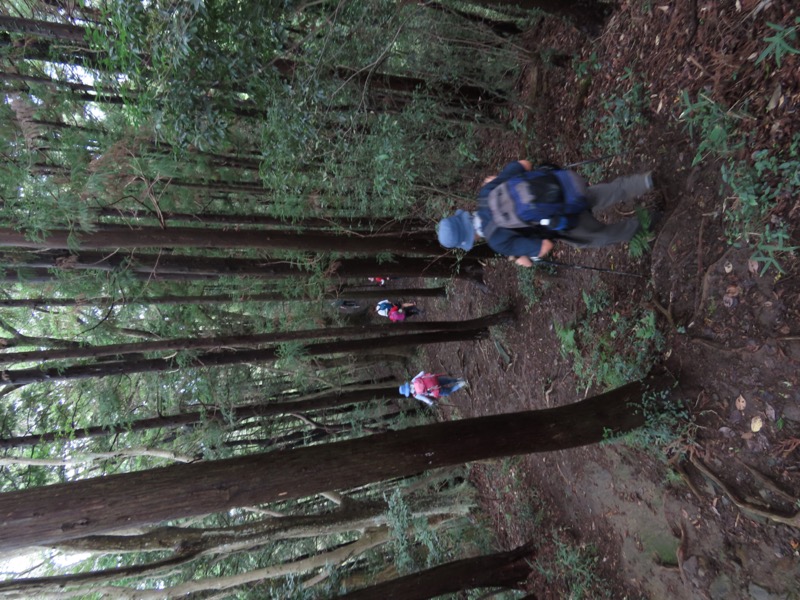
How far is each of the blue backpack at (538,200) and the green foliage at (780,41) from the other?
1636mm

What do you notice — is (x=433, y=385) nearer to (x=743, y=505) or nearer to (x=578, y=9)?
(x=743, y=505)

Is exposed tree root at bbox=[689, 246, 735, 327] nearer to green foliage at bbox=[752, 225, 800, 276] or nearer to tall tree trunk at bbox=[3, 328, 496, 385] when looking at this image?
green foliage at bbox=[752, 225, 800, 276]

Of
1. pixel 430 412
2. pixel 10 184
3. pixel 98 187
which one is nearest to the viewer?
pixel 98 187

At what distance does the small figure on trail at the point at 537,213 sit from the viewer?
4016mm

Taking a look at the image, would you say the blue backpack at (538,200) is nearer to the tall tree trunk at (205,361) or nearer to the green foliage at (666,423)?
the green foliage at (666,423)

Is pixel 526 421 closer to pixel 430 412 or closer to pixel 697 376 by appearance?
pixel 697 376

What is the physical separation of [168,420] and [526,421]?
704 centimetres

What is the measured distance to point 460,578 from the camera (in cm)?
713

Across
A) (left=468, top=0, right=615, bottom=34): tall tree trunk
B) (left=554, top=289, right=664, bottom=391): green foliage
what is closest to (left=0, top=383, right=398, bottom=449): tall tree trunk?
(left=554, top=289, right=664, bottom=391): green foliage

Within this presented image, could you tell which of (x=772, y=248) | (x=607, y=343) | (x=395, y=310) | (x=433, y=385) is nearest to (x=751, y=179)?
(x=772, y=248)

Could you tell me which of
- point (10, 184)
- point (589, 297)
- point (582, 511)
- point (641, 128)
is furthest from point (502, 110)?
point (10, 184)

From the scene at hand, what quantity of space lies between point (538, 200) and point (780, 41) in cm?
206

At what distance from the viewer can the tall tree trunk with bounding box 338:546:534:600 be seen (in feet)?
21.5

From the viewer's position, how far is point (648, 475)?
16.9 feet
